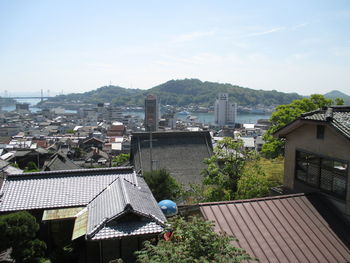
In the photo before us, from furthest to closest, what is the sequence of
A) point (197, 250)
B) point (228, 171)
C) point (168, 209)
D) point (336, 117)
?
1. point (228, 171)
2. point (168, 209)
3. point (336, 117)
4. point (197, 250)

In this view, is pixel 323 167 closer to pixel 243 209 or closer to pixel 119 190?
pixel 243 209

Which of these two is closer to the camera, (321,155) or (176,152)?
(321,155)

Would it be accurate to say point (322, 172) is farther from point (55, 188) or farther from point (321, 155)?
point (55, 188)

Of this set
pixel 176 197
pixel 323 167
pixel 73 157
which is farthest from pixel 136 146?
pixel 73 157

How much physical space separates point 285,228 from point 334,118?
290 cm

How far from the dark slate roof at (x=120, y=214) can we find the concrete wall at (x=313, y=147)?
3983 mm

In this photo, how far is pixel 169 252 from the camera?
4195mm

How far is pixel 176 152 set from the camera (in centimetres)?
2105

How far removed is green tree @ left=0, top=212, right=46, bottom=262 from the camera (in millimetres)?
7742

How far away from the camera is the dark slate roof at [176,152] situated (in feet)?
65.2

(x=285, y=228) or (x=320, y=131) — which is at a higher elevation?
(x=320, y=131)

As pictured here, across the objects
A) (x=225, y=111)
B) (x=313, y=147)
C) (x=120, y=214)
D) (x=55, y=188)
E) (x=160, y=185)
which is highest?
(x=313, y=147)

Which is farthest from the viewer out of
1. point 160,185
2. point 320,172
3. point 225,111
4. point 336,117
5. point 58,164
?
point 225,111

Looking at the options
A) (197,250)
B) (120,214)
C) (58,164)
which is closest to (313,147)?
(197,250)
